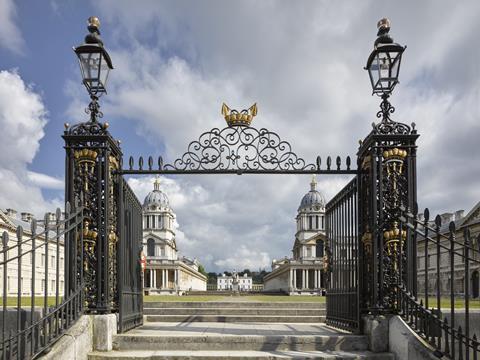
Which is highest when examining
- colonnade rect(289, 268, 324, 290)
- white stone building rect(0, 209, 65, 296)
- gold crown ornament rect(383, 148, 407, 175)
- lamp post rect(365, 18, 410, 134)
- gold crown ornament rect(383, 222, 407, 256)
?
lamp post rect(365, 18, 410, 134)

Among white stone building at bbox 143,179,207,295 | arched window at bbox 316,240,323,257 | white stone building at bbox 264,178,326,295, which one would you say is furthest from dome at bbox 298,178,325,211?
white stone building at bbox 143,179,207,295

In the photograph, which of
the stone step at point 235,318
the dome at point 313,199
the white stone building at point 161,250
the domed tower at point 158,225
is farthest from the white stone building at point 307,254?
the stone step at point 235,318

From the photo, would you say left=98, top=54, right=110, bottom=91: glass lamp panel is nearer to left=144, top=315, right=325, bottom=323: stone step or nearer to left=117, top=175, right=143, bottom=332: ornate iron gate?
left=117, top=175, right=143, bottom=332: ornate iron gate

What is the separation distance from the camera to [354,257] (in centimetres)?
988

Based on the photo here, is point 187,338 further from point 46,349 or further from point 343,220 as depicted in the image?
point 343,220

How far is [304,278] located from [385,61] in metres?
79.0

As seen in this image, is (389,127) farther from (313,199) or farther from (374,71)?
(313,199)

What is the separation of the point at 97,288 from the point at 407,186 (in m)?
5.41

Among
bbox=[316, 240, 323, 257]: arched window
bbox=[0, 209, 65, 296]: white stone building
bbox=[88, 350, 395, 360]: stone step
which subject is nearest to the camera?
bbox=[88, 350, 395, 360]: stone step

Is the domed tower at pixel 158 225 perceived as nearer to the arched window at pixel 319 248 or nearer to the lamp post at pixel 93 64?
the arched window at pixel 319 248

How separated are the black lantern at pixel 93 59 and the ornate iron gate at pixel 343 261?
4.94 metres

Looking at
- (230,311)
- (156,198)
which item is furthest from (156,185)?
(230,311)

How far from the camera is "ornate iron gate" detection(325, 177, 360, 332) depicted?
30.8 feet

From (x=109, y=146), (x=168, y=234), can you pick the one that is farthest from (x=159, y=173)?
(x=168, y=234)
